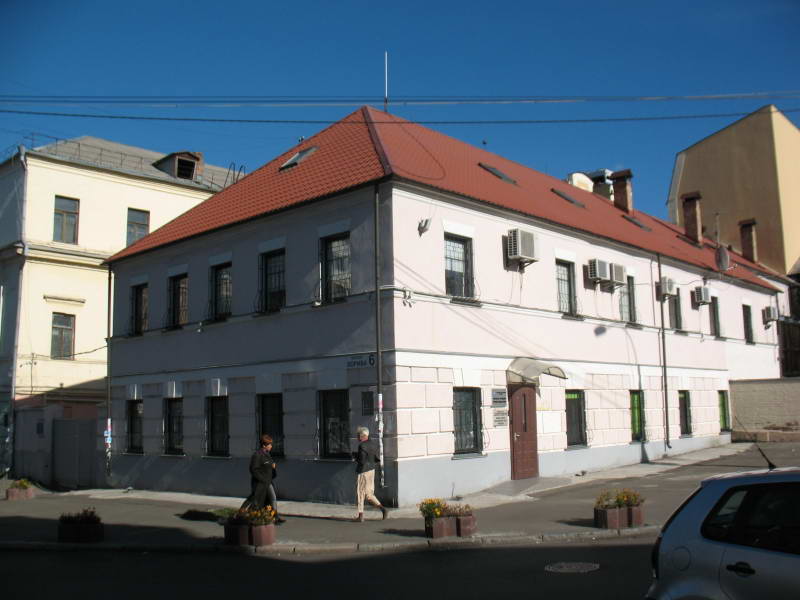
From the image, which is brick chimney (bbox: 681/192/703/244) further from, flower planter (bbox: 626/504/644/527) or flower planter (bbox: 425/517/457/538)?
flower planter (bbox: 425/517/457/538)

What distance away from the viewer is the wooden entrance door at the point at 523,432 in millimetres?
18953

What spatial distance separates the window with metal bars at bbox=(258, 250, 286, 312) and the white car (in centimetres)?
1463

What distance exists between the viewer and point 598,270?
22.1 metres

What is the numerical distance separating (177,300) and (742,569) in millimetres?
20080

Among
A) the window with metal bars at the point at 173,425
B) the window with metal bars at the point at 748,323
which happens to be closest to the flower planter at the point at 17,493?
the window with metal bars at the point at 173,425

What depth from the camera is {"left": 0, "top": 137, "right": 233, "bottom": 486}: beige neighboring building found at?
95.5 feet

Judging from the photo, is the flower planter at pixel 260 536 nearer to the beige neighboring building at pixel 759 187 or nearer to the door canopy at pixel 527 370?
the door canopy at pixel 527 370

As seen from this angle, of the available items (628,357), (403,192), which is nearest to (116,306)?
(403,192)

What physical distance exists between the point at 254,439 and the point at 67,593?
1035cm

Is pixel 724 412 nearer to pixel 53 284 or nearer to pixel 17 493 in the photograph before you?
pixel 17 493

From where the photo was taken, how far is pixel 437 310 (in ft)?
57.3

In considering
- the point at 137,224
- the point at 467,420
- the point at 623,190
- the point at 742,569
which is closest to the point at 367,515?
the point at 467,420

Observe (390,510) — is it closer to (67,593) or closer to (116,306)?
(67,593)

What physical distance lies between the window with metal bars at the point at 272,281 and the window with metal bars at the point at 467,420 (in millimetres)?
4917
